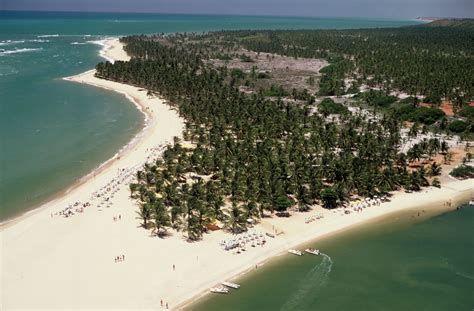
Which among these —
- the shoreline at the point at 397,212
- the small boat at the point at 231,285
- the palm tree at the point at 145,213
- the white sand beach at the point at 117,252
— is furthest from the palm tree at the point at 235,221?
Answer: the small boat at the point at 231,285

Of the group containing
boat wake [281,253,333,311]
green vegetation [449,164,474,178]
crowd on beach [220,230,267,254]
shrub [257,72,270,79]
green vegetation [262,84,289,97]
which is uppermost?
shrub [257,72,270,79]

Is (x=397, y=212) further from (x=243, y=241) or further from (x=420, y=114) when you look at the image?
(x=420, y=114)

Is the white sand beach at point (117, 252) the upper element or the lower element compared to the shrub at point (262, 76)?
lower

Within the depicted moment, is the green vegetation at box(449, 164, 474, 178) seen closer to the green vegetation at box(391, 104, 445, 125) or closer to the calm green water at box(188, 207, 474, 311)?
the calm green water at box(188, 207, 474, 311)

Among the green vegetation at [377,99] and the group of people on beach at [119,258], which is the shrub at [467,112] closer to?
the green vegetation at [377,99]

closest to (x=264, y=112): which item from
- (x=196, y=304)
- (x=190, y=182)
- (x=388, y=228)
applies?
(x=190, y=182)

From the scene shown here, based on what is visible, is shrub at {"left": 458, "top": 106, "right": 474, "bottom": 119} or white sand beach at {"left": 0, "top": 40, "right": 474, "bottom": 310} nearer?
white sand beach at {"left": 0, "top": 40, "right": 474, "bottom": 310}

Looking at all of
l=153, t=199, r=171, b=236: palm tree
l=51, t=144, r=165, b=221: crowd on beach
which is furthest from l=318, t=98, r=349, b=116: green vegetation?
l=153, t=199, r=171, b=236: palm tree
